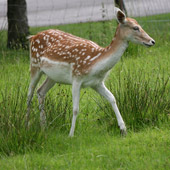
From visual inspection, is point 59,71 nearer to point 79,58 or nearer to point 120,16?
point 79,58

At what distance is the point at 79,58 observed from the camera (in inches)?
251

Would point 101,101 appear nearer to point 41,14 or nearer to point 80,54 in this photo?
point 80,54

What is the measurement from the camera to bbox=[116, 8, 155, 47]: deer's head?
592 centimetres

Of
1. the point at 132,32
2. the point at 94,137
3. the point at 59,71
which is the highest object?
the point at 132,32

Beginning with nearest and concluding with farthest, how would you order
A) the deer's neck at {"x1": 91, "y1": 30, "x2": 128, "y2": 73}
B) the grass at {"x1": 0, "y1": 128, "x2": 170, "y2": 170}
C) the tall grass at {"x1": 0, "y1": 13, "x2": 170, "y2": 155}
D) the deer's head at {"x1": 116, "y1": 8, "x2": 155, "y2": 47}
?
the grass at {"x1": 0, "y1": 128, "x2": 170, "y2": 170}, the tall grass at {"x1": 0, "y1": 13, "x2": 170, "y2": 155}, the deer's head at {"x1": 116, "y1": 8, "x2": 155, "y2": 47}, the deer's neck at {"x1": 91, "y1": 30, "x2": 128, "y2": 73}

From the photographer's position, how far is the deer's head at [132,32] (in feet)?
19.4

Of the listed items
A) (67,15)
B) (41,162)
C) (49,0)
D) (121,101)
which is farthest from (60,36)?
(49,0)

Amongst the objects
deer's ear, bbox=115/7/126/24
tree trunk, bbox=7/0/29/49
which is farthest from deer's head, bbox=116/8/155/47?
tree trunk, bbox=7/0/29/49

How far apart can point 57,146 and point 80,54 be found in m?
1.24

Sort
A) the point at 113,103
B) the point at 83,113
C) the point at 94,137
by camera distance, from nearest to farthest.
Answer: the point at 94,137 → the point at 113,103 → the point at 83,113

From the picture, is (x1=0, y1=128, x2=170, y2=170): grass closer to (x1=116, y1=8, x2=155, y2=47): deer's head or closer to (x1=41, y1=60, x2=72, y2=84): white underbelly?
(x1=41, y1=60, x2=72, y2=84): white underbelly

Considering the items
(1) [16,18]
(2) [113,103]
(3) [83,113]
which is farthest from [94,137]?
(1) [16,18]

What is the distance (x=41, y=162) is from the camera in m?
5.47

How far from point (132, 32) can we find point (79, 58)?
2.61 feet
